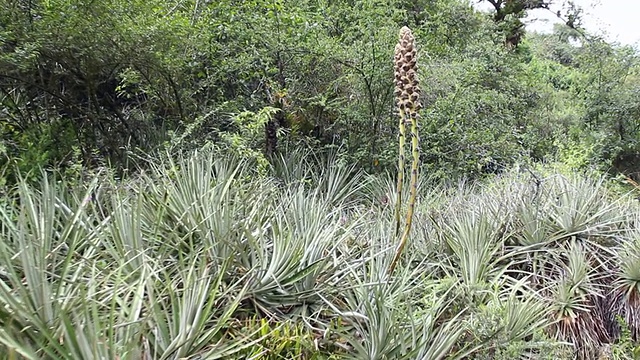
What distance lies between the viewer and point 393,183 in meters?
6.08

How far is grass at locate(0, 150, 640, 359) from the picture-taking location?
1784 mm

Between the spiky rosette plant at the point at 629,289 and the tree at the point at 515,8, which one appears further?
the tree at the point at 515,8

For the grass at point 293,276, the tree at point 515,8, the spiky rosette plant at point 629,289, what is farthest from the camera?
the tree at point 515,8

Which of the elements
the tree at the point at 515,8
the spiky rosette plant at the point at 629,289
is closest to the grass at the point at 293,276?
the spiky rosette plant at the point at 629,289

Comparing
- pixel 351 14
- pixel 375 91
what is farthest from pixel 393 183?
pixel 351 14

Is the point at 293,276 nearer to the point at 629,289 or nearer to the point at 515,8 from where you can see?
the point at 629,289

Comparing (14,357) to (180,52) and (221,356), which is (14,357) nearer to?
(221,356)

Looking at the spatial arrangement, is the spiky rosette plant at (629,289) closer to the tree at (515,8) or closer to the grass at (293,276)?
the grass at (293,276)

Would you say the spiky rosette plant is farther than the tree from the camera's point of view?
No

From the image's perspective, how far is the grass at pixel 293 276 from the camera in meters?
1.78

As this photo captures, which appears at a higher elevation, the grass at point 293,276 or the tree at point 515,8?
the tree at point 515,8

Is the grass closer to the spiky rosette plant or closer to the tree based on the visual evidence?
the spiky rosette plant

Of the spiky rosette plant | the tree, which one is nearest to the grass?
the spiky rosette plant

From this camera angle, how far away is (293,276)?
8.53 feet
